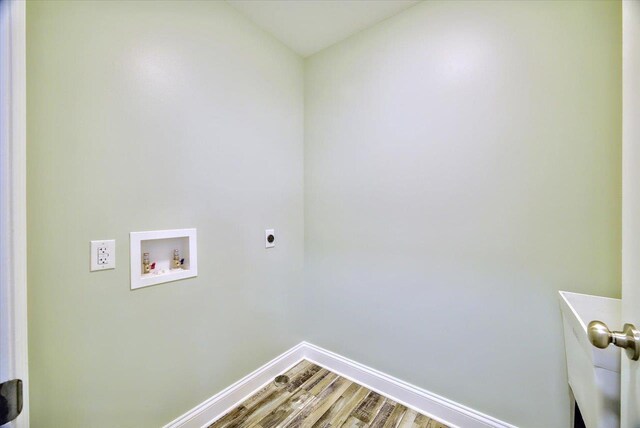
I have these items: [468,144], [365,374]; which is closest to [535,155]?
[468,144]

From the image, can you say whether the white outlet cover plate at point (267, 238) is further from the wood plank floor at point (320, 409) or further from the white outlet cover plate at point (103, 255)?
the wood plank floor at point (320, 409)

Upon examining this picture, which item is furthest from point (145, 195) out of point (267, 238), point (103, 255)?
point (267, 238)

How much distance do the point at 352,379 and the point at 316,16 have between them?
2.59m

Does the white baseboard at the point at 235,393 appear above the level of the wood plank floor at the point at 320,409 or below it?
above

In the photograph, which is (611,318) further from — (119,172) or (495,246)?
(119,172)

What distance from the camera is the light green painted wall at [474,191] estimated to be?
1.14 metres

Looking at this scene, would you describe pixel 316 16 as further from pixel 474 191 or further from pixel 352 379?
pixel 352 379

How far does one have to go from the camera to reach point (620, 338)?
0.59 m

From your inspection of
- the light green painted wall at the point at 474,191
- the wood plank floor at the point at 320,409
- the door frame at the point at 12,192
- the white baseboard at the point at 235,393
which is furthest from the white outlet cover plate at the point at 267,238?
the door frame at the point at 12,192

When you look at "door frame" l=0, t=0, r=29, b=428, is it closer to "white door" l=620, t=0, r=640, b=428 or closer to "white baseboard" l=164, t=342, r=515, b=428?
"white baseboard" l=164, t=342, r=515, b=428

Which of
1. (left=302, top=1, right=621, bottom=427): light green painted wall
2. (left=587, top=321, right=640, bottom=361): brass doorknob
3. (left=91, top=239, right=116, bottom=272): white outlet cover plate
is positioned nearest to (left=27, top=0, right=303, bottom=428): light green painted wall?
(left=91, top=239, right=116, bottom=272): white outlet cover plate

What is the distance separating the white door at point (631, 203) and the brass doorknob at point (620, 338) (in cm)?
2

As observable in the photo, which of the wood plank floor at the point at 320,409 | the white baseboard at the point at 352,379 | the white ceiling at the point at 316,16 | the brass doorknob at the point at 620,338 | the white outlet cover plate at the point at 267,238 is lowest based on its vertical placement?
the wood plank floor at the point at 320,409

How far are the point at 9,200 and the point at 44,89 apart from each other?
63 cm
